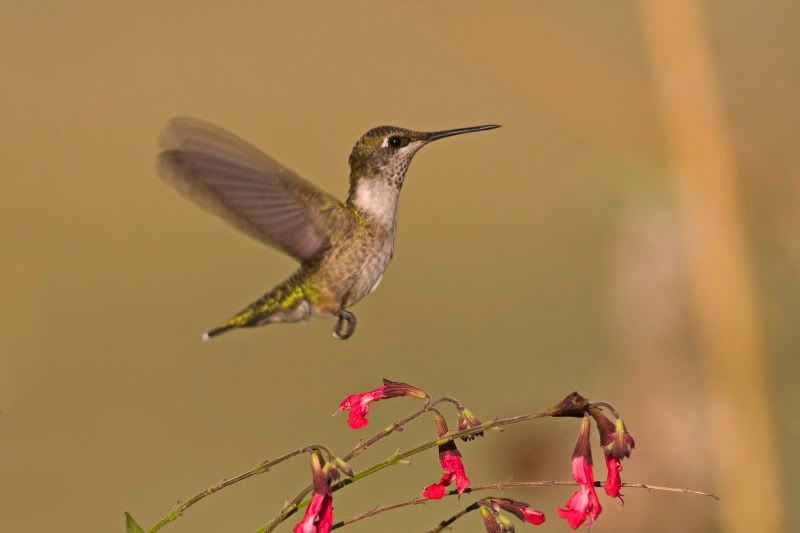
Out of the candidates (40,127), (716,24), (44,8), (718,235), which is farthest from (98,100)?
(718,235)

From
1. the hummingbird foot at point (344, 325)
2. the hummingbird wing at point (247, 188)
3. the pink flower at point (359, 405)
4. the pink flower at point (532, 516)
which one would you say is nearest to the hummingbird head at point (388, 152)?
the hummingbird wing at point (247, 188)

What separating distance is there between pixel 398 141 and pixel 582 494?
139 centimetres

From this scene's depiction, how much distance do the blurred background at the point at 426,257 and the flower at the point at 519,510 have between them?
0.99 meters

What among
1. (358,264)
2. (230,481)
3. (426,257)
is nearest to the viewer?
(230,481)

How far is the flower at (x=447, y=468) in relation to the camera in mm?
2443

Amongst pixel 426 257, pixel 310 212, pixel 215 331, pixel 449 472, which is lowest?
pixel 426 257

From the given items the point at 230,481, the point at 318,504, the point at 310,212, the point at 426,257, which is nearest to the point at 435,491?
the point at 318,504

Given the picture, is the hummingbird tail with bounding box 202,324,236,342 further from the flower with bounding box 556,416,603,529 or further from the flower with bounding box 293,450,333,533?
the flower with bounding box 556,416,603,529

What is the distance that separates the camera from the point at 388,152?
3.52 meters

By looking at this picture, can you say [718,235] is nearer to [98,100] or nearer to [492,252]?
[492,252]

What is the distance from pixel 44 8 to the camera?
2403 centimetres

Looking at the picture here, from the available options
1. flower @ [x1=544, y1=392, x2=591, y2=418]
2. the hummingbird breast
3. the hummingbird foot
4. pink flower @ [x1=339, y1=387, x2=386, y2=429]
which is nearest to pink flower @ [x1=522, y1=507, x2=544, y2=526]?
flower @ [x1=544, y1=392, x2=591, y2=418]

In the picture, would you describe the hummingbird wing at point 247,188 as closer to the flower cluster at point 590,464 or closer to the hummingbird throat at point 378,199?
the hummingbird throat at point 378,199

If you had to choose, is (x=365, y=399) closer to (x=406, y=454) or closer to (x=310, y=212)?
(x=406, y=454)
